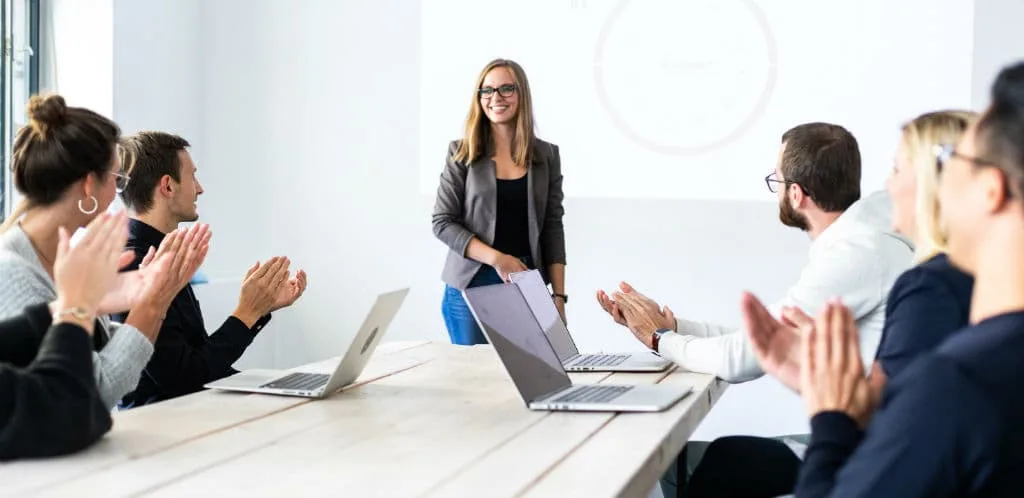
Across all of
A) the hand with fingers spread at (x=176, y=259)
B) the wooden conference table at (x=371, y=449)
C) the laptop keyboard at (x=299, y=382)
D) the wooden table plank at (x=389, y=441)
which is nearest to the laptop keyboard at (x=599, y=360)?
the wooden table plank at (x=389, y=441)

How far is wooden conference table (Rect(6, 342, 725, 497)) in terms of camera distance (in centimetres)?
143

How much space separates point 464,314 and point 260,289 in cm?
122

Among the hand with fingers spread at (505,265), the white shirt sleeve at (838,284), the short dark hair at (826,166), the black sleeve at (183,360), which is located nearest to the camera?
the white shirt sleeve at (838,284)

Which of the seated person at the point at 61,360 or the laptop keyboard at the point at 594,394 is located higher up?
the seated person at the point at 61,360

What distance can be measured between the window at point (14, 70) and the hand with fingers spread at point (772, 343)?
3.52 metres

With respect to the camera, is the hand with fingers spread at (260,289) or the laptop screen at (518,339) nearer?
the laptop screen at (518,339)

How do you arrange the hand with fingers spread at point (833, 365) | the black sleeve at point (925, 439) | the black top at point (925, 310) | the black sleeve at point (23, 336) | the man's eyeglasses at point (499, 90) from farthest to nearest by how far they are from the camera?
the man's eyeglasses at point (499, 90) < the black sleeve at point (23, 336) < the black top at point (925, 310) < the hand with fingers spread at point (833, 365) < the black sleeve at point (925, 439)

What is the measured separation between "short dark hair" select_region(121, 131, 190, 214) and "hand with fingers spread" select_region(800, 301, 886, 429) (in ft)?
6.04

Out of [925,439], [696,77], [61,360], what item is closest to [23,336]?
[61,360]

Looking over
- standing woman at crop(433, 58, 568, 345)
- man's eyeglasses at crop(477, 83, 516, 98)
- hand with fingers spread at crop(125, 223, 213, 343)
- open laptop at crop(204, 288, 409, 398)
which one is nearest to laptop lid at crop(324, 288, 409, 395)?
open laptop at crop(204, 288, 409, 398)

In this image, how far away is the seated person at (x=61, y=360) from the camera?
1525mm

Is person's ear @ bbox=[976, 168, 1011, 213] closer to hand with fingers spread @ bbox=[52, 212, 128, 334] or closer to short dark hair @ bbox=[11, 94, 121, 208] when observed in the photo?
hand with fingers spread @ bbox=[52, 212, 128, 334]

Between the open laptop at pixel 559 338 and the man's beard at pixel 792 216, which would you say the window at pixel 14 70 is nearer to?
the open laptop at pixel 559 338

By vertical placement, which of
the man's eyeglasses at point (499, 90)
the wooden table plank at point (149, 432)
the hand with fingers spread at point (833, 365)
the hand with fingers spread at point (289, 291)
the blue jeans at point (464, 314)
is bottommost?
the blue jeans at point (464, 314)
